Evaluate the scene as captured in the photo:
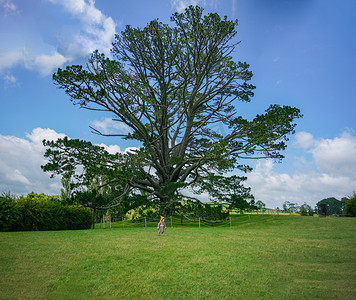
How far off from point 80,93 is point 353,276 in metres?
18.3

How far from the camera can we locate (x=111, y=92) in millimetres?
19719

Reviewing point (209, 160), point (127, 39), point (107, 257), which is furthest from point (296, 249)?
point (127, 39)

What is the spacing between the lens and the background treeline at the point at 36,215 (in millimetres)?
14453

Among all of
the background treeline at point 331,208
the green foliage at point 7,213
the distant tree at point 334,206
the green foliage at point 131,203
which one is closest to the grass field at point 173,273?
→ the green foliage at point 7,213

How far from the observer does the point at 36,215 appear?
16.1 m

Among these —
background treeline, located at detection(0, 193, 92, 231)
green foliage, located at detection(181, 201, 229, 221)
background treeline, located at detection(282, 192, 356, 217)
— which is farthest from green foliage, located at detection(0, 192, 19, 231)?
background treeline, located at detection(282, 192, 356, 217)

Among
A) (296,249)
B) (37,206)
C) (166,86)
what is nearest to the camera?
(296,249)

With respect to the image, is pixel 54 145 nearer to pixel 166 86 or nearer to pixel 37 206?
pixel 37 206

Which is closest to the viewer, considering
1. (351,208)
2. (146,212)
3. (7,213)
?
(7,213)

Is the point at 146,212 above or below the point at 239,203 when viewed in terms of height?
below

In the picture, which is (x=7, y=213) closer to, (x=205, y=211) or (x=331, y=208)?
(x=205, y=211)

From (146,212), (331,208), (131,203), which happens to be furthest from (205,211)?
(331,208)

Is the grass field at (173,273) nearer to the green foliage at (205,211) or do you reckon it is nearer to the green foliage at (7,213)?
the green foliage at (7,213)

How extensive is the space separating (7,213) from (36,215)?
6.01 ft
